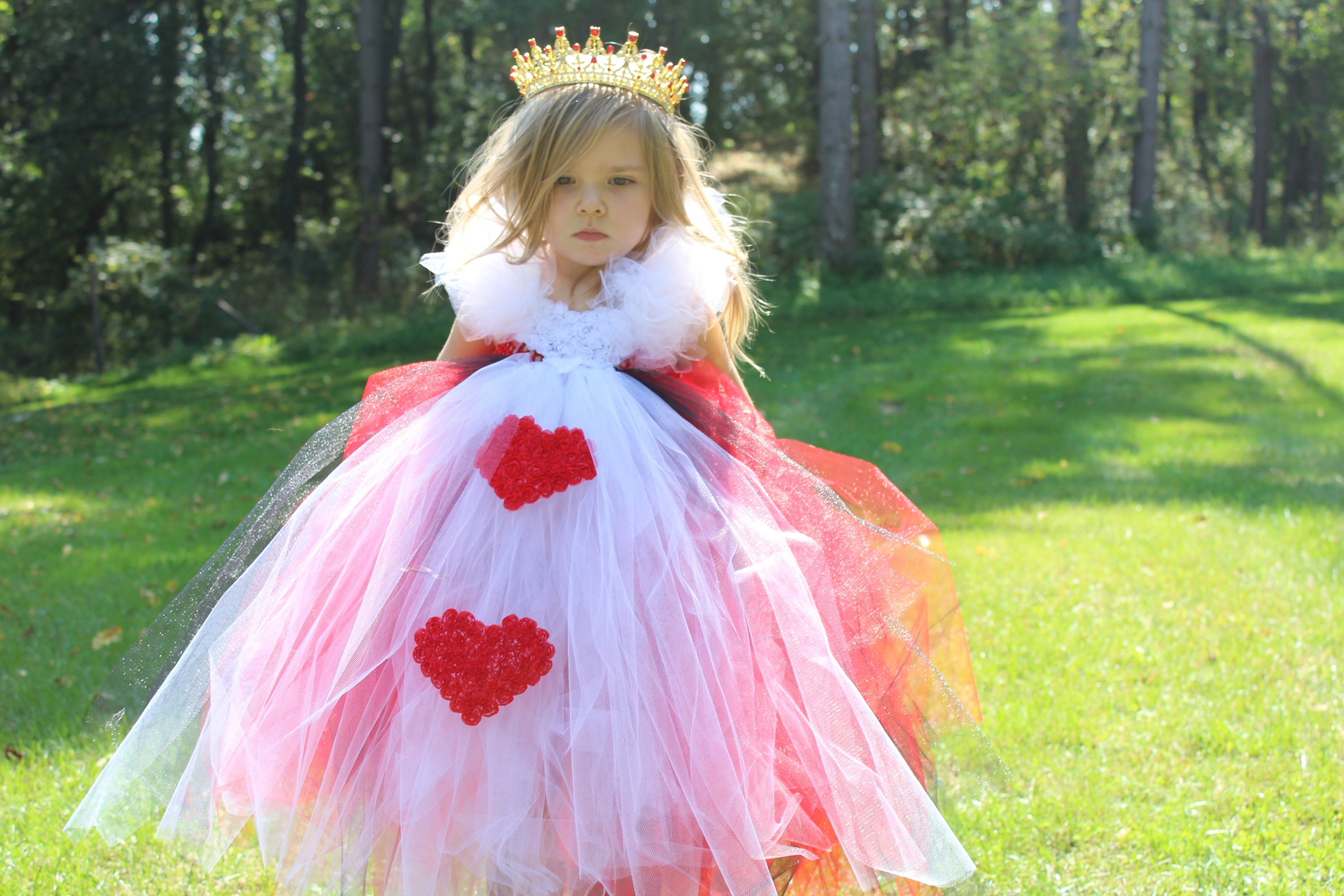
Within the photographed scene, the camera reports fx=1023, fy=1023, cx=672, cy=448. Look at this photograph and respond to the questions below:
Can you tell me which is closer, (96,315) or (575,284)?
(575,284)

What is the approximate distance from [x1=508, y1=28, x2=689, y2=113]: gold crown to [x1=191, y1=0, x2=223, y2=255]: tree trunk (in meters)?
20.7

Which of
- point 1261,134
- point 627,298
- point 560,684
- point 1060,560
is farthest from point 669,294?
point 1261,134

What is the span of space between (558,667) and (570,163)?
1.33 m

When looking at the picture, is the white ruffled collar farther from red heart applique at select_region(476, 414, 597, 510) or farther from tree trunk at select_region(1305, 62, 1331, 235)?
tree trunk at select_region(1305, 62, 1331, 235)

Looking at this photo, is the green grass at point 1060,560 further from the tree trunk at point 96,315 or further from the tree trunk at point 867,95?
the tree trunk at point 867,95

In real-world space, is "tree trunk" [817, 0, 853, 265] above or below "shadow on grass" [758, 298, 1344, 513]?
above

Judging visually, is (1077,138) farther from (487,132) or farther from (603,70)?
(603,70)

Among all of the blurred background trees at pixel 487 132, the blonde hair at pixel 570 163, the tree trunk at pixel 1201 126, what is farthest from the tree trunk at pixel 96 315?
the tree trunk at pixel 1201 126

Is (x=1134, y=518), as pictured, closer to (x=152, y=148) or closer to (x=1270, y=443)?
(x=1270, y=443)

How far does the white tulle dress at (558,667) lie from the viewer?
1.95m

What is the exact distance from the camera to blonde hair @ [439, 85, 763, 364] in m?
2.63

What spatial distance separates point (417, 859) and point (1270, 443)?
22.0 ft

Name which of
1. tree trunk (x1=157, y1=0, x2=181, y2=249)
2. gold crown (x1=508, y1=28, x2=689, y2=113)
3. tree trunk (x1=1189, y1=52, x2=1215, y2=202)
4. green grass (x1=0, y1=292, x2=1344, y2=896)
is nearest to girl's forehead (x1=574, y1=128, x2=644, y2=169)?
gold crown (x1=508, y1=28, x2=689, y2=113)

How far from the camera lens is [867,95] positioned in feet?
65.5
